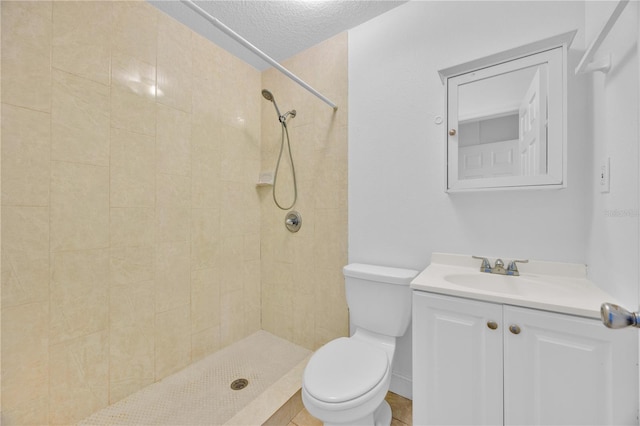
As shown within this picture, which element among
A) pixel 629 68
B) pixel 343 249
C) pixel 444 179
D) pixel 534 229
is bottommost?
pixel 343 249

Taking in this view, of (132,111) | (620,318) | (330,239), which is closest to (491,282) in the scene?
(620,318)

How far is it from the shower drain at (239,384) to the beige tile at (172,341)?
387mm

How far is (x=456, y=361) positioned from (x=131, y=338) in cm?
171

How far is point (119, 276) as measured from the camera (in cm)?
144

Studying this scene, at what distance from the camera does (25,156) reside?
114cm

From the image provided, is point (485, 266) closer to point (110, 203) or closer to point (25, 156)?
point (110, 203)

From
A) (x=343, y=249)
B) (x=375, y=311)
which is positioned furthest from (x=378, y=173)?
(x=375, y=311)

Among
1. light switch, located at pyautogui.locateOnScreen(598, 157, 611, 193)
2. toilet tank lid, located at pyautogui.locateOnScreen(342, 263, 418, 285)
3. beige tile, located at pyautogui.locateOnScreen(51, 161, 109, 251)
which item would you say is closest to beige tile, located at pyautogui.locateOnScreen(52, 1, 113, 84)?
beige tile, located at pyautogui.locateOnScreen(51, 161, 109, 251)

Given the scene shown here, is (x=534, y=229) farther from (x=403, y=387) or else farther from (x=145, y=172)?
(x=145, y=172)

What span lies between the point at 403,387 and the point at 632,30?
1.83 metres

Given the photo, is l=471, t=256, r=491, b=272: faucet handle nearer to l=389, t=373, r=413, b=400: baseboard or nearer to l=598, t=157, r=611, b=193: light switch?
l=598, t=157, r=611, b=193: light switch

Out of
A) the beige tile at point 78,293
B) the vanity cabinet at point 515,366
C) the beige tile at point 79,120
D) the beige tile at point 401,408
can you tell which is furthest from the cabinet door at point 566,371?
the beige tile at point 79,120

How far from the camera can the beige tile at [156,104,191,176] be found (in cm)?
161

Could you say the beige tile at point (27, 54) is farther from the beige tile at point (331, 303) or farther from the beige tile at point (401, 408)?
the beige tile at point (401, 408)
